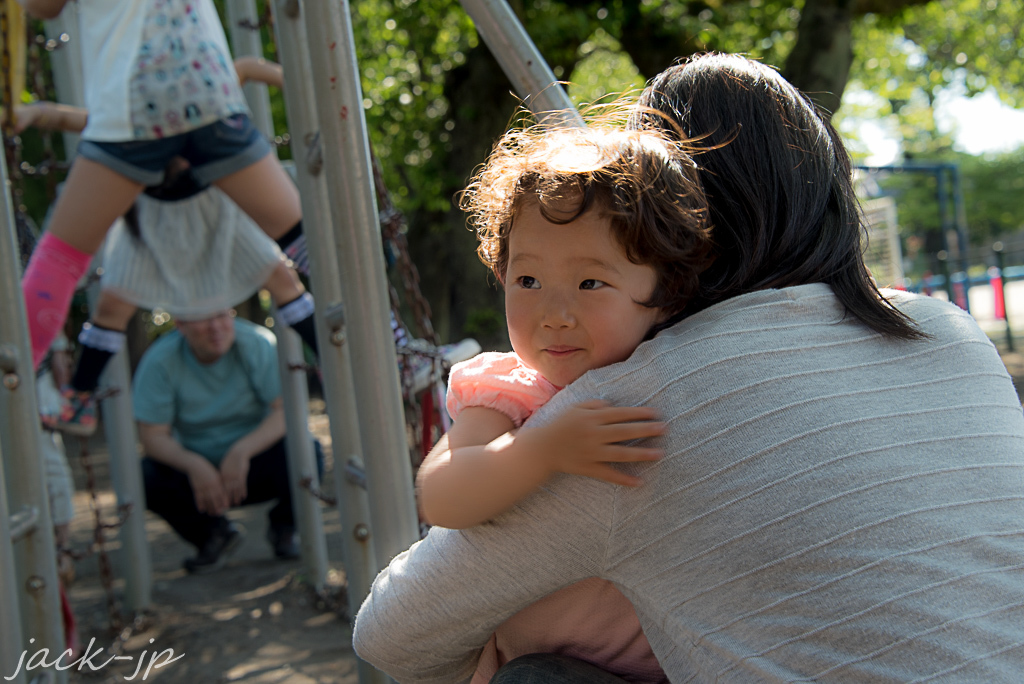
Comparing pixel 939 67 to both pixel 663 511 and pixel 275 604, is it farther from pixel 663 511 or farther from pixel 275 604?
pixel 663 511

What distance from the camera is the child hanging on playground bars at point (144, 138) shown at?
2498mm

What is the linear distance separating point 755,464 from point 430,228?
7.80m

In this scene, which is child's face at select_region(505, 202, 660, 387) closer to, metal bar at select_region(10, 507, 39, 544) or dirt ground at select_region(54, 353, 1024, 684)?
metal bar at select_region(10, 507, 39, 544)

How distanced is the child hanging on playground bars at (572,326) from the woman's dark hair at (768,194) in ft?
0.16

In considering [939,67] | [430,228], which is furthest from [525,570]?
[939,67]

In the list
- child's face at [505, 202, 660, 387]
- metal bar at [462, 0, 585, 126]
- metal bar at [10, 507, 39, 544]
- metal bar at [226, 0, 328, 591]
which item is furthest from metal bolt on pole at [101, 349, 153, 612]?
child's face at [505, 202, 660, 387]

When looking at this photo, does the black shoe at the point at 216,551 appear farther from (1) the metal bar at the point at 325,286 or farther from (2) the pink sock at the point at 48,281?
(1) the metal bar at the point at 325,286

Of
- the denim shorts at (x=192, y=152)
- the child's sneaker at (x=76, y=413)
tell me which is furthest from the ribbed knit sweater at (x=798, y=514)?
the child's sneaker at (x=76, y=413)

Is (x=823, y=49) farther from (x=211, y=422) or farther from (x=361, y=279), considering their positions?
(x=361, y=279)

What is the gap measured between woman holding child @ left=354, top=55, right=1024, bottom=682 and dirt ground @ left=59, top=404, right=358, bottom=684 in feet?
6.01

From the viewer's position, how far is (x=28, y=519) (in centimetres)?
192

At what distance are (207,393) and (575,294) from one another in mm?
3345

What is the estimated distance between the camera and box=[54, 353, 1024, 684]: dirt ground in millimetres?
2709

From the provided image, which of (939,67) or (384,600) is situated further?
(939,67)
